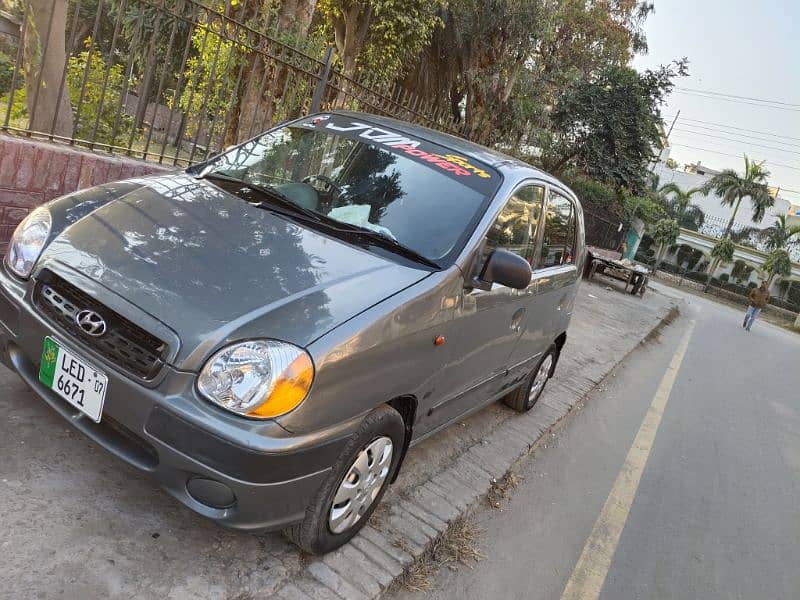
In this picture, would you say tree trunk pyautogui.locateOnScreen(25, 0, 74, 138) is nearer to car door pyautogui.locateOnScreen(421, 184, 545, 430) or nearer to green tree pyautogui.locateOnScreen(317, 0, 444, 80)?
car door pyautogui.locateOnScreen(421, 184, 545, 430)

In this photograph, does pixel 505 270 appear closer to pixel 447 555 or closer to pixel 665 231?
pixel 447 555

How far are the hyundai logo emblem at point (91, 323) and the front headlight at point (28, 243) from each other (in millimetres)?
446

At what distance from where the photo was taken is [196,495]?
2.22m

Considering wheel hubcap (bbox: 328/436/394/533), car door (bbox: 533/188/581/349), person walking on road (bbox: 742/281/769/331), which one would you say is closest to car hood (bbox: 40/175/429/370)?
wheel hubcap (bbox: 328/436/394/533)

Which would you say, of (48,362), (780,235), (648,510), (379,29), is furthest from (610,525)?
(780,235)

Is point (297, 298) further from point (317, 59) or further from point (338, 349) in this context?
point (317, 59)

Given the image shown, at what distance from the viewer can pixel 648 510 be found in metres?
4.29

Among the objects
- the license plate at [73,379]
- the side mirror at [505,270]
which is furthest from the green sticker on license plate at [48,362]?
the side mirror at [505,270]

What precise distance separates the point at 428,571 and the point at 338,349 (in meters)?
1.32

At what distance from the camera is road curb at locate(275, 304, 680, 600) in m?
2.55

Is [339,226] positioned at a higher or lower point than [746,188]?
lower

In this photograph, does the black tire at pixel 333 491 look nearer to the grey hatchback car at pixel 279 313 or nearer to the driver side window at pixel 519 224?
the grey hatchback car at pixel 279 313

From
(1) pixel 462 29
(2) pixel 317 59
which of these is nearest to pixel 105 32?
(1) pixel 462 29

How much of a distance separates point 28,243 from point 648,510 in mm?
3979
